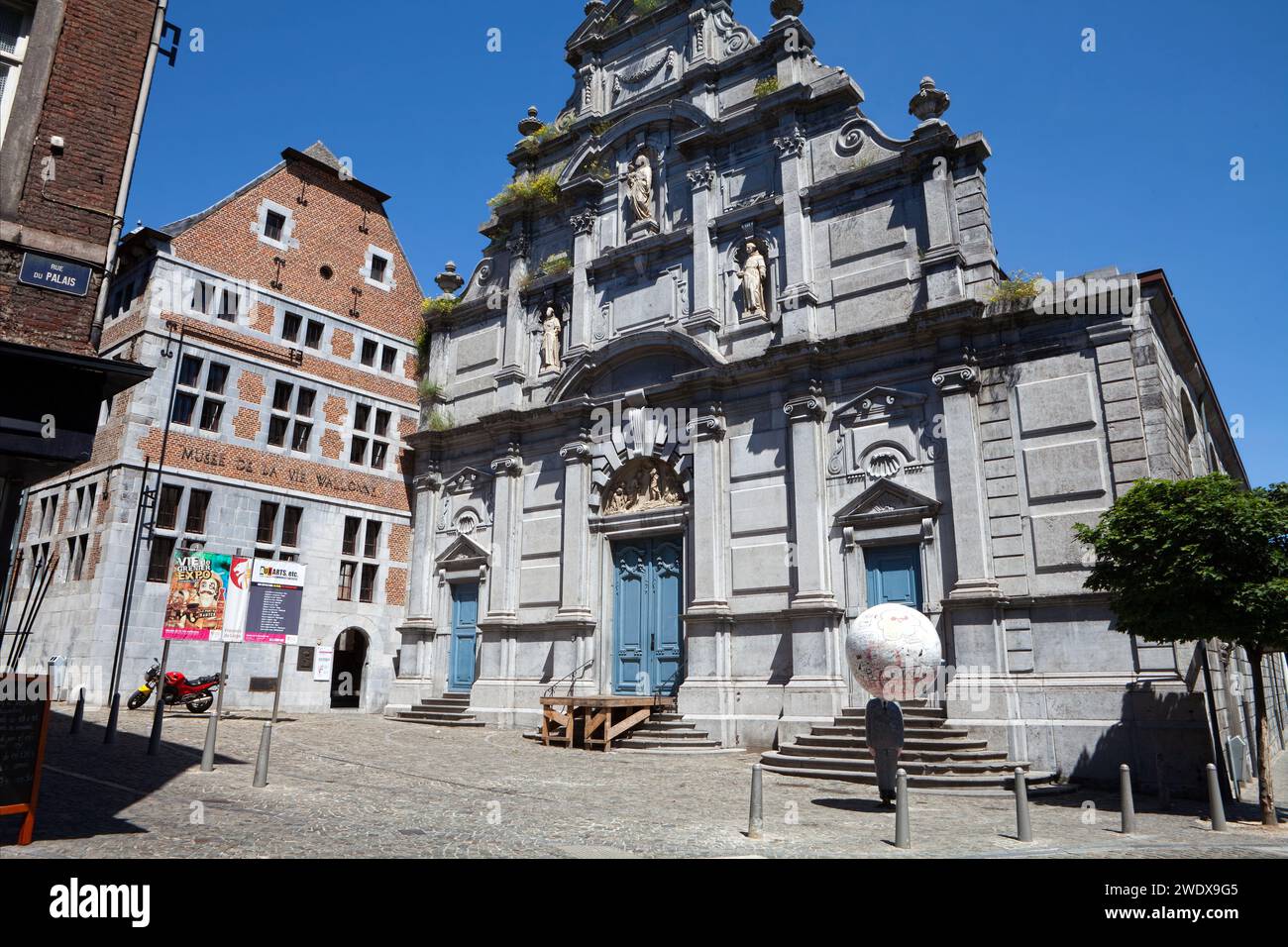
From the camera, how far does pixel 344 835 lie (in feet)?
26.4

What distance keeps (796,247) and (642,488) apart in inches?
281

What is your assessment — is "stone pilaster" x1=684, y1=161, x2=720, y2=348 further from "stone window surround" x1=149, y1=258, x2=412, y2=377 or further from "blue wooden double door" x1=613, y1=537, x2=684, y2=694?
"stone window surround" x1=149, y1=258, x2=412, y2=377

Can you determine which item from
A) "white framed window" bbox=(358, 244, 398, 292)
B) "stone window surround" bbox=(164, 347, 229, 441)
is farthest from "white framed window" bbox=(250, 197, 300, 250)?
"stone window surround" bbox=(164, 347, 229, 441)

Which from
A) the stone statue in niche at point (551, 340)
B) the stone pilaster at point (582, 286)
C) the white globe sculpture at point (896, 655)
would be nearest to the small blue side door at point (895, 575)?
the white globe sculpture at point (896, 655)

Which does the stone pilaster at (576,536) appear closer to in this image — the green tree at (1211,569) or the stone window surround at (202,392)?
the stone window surround at (202,392)

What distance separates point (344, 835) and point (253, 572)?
10127mm

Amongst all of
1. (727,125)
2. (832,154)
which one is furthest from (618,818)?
(727,125)

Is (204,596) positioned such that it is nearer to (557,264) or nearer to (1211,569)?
(557,264)

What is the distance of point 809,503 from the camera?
1839 centimetres

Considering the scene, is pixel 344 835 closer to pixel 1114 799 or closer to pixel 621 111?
pixel 1114 799

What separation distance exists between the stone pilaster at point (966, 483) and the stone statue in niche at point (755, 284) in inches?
199

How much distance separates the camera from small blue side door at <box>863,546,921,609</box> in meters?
17.2

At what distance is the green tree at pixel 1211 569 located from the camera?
1113cm

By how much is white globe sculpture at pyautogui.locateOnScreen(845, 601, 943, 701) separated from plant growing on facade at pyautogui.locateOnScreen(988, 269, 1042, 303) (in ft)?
27.5
